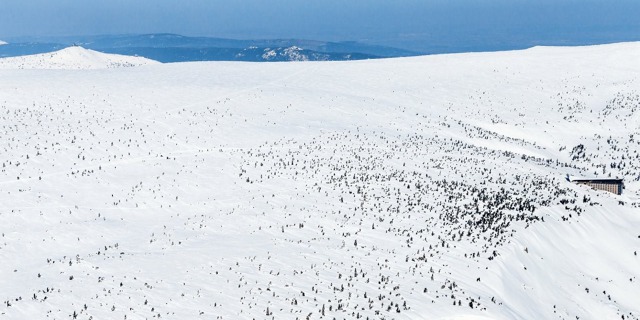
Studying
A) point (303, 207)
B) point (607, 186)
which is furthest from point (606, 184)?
point (303, 207)

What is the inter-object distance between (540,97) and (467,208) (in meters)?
57.5

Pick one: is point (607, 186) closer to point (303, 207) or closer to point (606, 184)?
point (606, 184)

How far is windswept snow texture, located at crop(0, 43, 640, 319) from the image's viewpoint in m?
21.5

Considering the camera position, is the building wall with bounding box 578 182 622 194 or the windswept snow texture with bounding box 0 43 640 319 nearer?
the windswept snow texture with bounding box 0 43 640 319

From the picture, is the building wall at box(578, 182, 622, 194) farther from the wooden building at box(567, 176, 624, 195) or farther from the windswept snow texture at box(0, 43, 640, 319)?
the windswept snow texture at box(0, 43, 640, 319)

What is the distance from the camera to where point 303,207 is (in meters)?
33.3

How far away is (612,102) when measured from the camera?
264 feet

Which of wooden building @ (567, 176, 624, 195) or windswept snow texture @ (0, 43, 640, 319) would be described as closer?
windswept snow texture @ (0, 43, 640, 319)

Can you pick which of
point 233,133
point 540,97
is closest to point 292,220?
point 233,133

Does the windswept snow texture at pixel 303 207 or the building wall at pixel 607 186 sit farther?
the building wall at pixel 607 186

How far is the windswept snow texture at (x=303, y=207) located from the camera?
846 inches

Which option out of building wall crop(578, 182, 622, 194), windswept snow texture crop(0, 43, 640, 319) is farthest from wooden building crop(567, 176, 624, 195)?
windswept snow texture crop(0, 43, 640, 319)

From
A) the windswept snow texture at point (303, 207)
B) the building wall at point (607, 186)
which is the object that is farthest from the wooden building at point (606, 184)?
the windswept snow texture at point (303, 207)

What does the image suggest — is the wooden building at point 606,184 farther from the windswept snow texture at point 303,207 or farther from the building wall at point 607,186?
the windswept snow texture at point 303,207
